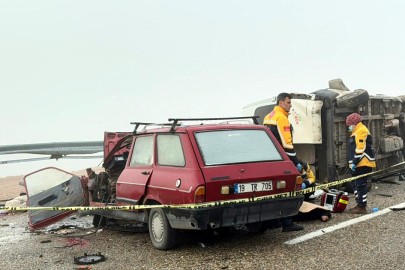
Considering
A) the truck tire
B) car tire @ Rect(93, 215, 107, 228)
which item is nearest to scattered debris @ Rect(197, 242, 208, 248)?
car tire @ Rect(93, 215, 107, 228)

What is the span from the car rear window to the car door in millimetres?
2819

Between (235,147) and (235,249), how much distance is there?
126 centimetres

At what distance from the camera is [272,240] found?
598 cm

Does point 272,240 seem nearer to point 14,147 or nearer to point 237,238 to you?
point 237,238

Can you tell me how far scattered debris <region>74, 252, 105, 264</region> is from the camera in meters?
5.44

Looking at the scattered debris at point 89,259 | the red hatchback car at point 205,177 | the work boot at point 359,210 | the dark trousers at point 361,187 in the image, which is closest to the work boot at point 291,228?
the red hatchback car at point 205,177

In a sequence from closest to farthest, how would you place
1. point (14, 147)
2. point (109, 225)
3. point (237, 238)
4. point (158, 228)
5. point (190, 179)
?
1. point (190, 179)
2. point (158, 228)
3. point (237, 238)
4. point (109, 225)
5. point (14, 147)

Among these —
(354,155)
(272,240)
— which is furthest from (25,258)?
(354,155)

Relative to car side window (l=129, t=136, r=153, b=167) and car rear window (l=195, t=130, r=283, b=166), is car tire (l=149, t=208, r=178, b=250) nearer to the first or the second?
car side window (l=129, t=136, r=153, b=167)

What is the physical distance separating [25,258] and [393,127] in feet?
31.9

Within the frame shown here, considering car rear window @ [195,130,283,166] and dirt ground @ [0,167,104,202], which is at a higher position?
car rear window @ [195,130,283,166]

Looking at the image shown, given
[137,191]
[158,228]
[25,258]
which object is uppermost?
[137,191]

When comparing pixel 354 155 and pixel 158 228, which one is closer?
pixel 158 228

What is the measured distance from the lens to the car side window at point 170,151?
5586 millimetres
